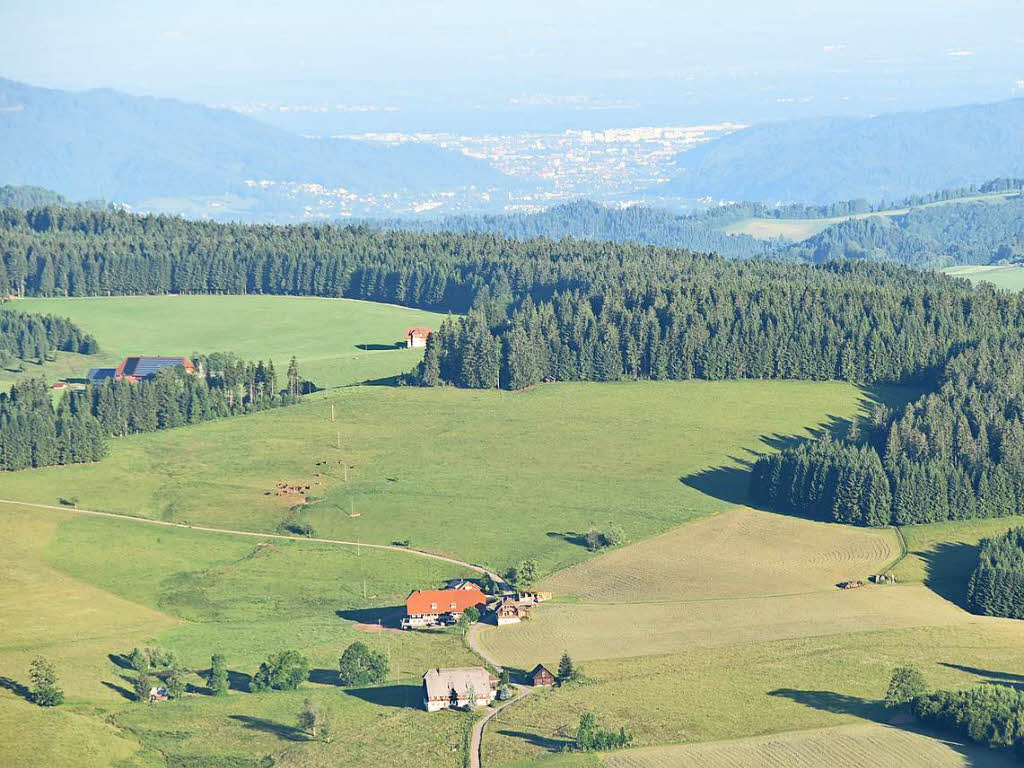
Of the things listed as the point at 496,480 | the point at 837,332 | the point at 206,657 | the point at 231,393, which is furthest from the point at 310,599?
the point at 837,332

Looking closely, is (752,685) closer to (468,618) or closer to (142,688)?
(468,618)

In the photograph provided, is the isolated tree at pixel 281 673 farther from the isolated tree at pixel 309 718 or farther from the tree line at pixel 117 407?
the tree line at pixel 117 407

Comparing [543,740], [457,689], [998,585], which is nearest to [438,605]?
[457,689]

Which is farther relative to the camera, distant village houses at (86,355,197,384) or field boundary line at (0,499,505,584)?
distant village houses at (86,355,197,384)

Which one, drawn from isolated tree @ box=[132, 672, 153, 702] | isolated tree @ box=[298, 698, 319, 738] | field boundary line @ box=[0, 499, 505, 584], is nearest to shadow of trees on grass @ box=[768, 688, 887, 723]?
isolated tree @ box=[298, 698, 319, 738]

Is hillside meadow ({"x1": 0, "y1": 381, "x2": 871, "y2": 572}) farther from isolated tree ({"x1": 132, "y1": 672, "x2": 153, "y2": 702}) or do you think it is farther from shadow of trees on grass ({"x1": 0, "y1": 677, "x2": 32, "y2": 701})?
shadow of trees on grass ({"x1": 0, "y1": 677, "x2": 32, "y2": 701})

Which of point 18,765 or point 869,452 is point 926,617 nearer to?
point 869,452

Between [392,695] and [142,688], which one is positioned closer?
[142,688]
